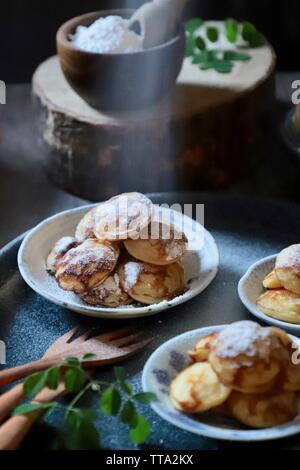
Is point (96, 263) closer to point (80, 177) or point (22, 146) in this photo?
point (80, 177)

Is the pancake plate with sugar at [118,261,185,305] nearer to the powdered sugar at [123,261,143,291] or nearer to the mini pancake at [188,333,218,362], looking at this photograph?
the powdered sugar at [123,261,143,291]

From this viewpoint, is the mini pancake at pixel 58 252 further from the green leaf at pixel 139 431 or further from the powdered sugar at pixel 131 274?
the green leaf at pixel 139 431

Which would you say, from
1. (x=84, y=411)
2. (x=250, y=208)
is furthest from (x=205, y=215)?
(x=84, y=411)

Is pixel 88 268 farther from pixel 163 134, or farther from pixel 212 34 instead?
pixel 212 34
